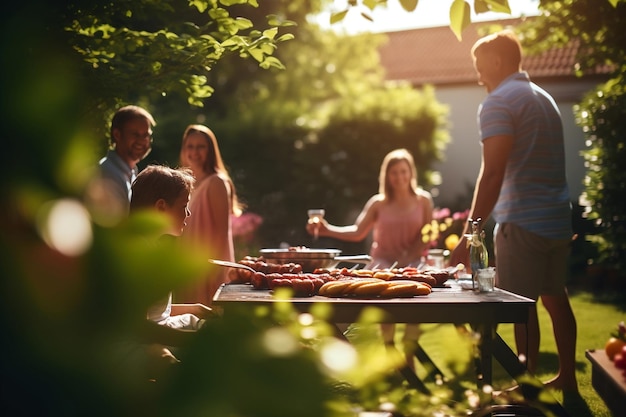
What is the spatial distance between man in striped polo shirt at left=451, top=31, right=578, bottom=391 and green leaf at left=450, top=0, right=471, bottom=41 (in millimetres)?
2705

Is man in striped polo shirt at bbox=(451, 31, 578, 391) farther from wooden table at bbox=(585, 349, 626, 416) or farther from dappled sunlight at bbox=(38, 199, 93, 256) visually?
dappled sunlight at bbox=(38, 199, 93, 256)

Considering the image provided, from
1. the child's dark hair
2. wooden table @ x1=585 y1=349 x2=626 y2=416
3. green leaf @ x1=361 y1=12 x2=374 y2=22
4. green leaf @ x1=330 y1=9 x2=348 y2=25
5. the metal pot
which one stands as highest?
green leaf @ x1=361 y1=12 x2=374 y2=22

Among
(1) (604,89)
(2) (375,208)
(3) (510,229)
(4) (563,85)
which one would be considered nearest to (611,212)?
(1) (604,89)

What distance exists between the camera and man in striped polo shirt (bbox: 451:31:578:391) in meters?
5.12

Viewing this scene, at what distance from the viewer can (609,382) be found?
193 inches

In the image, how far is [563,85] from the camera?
2636cm

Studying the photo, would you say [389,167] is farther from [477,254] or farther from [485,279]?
[485,279]

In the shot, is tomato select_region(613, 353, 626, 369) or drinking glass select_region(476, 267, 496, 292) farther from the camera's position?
tomato select_region(613, 353, 626, 369)

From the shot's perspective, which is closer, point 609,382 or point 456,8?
point 456,8

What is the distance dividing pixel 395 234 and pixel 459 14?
5.16m

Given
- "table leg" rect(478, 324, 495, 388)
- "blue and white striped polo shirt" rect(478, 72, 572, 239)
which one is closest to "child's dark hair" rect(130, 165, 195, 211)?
"table leg" rect(478, 324, 495, 388)

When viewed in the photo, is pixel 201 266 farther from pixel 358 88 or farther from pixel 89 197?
pixel 358 88

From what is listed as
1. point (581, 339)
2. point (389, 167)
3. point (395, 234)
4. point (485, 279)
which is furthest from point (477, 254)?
point (581, 339)

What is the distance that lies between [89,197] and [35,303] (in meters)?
0.09
